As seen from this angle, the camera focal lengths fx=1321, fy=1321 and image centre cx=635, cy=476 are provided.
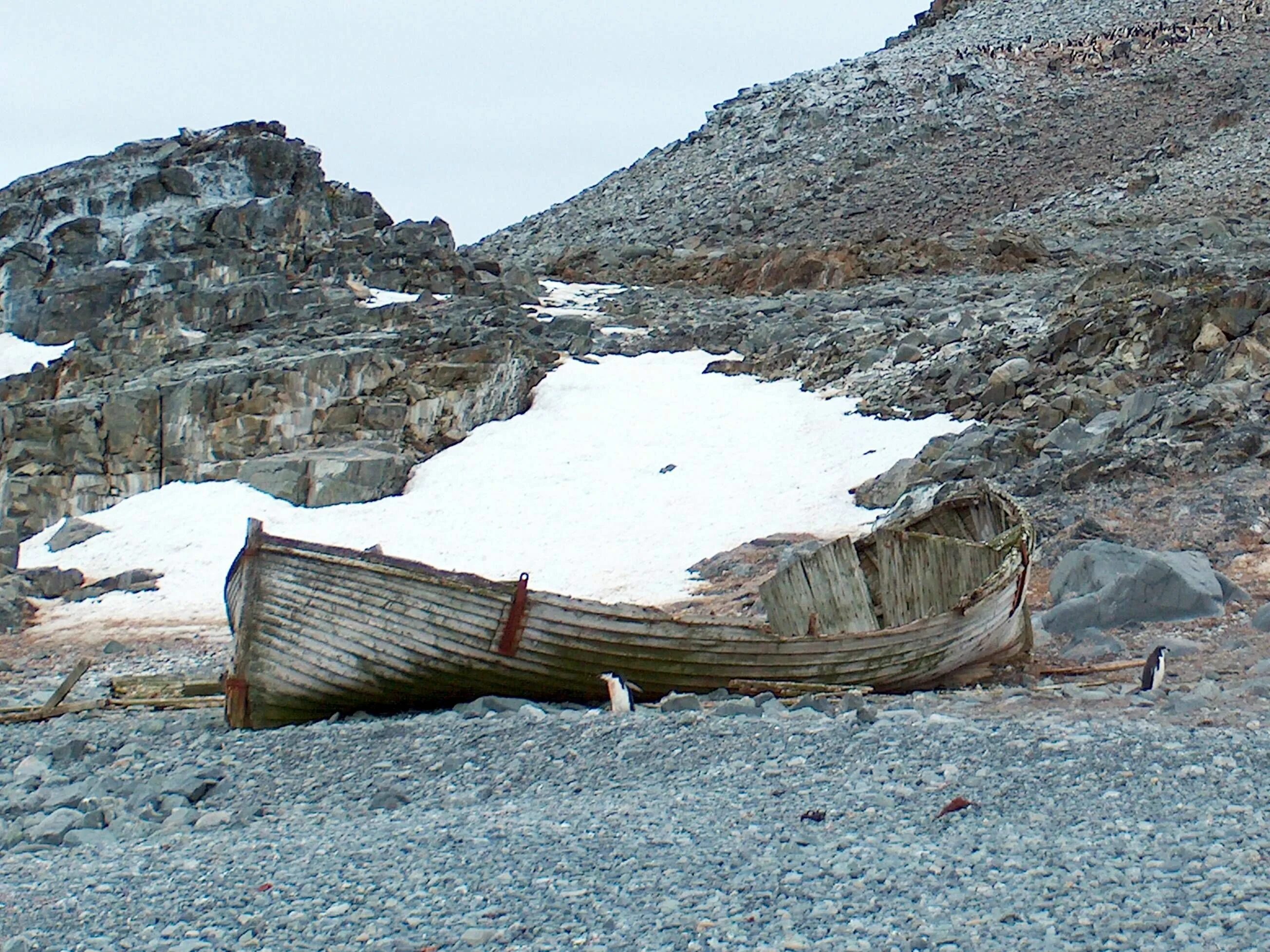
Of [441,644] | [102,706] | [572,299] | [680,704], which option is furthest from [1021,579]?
[572,299]

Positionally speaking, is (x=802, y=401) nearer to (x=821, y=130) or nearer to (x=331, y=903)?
(x=331, y=903)

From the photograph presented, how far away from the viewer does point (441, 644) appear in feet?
28.4

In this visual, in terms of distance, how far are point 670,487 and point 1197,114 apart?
1583 inches

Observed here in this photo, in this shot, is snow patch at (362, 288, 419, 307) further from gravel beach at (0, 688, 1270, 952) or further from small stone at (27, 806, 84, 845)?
small stone at (27, 806, 84, 845)

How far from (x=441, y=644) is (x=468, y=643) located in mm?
182

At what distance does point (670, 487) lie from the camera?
65.7 feet

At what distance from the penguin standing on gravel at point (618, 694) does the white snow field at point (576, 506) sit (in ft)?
21.9

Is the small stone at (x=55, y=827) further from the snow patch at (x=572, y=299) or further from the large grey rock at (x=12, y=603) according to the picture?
the snow patch at (x=572, y=299)

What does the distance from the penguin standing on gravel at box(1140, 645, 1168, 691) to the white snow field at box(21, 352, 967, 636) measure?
7.08 m

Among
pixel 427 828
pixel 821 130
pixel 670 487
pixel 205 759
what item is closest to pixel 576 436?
pixel 670 487

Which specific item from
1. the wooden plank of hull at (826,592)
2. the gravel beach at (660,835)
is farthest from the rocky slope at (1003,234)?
the gravel beach at (660,835)

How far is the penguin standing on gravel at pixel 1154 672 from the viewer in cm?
881

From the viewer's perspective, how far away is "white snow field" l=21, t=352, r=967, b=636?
56.7ft

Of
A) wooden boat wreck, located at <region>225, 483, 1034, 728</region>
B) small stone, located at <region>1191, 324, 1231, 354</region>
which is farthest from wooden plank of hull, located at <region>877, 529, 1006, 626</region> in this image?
small stone, located at <region>1191, 324, 1231, 354</region>
